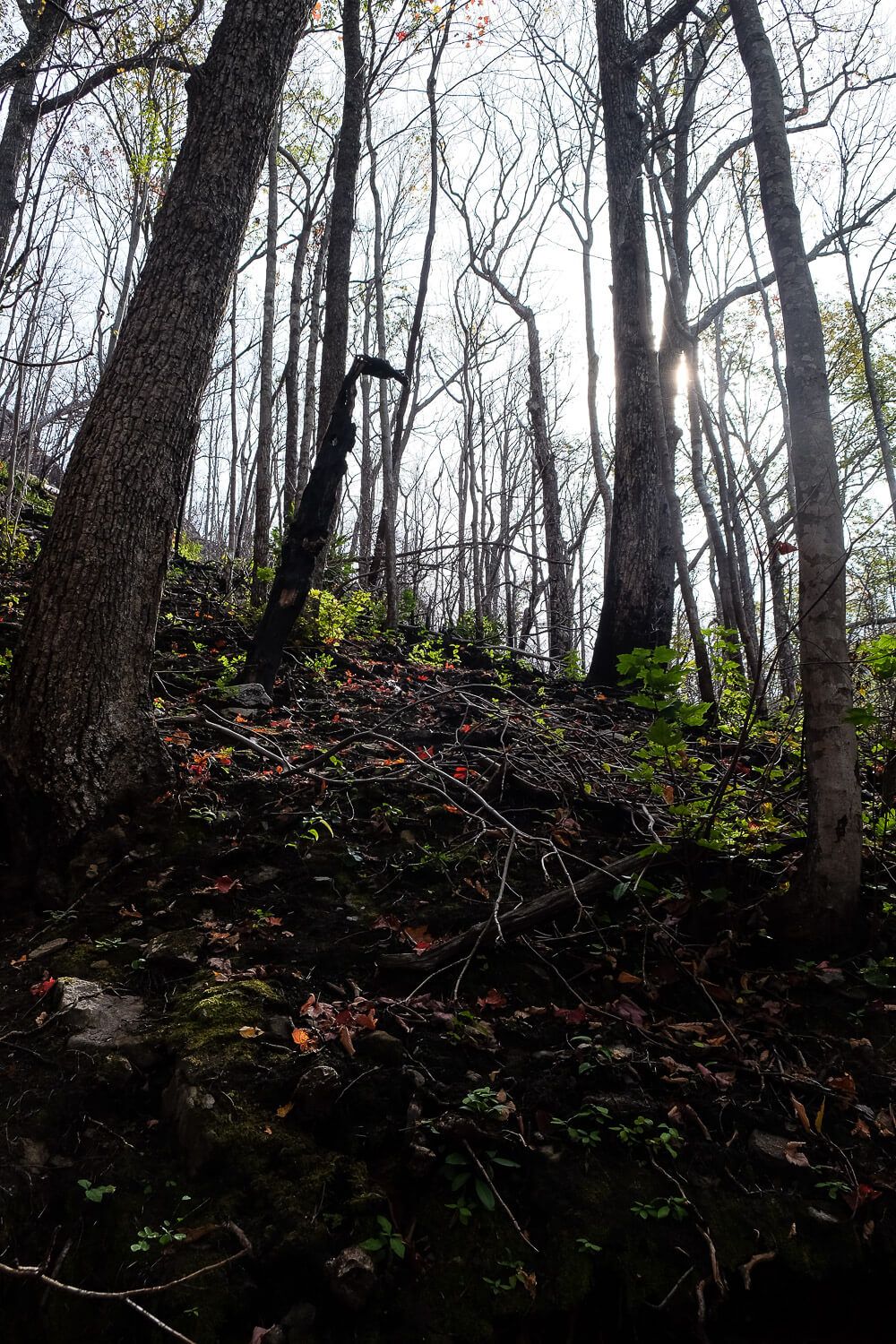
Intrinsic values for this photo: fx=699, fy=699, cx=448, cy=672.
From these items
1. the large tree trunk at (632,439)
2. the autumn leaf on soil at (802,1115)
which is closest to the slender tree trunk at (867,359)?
the large tree trunk at (632,439)

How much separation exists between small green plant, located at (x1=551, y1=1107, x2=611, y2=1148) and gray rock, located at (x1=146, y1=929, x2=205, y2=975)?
1396mm

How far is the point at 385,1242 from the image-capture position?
5.65 feet

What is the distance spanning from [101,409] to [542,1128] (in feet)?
11.2

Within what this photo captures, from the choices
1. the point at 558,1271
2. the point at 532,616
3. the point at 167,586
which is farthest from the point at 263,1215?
the point at 532,616

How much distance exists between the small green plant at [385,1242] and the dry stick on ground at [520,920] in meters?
0.94

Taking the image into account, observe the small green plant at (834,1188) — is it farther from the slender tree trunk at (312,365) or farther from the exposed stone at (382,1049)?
the slender tree trunk at (312,365)

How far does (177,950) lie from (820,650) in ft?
8.85

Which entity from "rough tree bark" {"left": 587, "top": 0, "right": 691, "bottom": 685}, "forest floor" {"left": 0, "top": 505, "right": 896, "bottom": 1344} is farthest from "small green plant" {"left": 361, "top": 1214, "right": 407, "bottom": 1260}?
"rough tree bark" {"left": 587, "top": 0, "right": 691, "bottom": 685}

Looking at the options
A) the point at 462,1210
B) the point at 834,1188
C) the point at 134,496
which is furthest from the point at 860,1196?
the point at 134,496

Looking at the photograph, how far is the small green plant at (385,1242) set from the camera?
5.57 ft

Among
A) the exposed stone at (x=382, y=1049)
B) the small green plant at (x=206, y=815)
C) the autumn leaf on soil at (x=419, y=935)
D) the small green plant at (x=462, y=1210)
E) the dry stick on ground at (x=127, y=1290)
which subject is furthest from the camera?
the small green plant at (x=206, y=815)

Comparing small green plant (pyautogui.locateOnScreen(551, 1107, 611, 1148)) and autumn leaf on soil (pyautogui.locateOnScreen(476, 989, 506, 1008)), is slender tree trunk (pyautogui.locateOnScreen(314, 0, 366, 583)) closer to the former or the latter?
autumn leaf on soil (pyautogui.locateOnScreen(476, 989, 506, 1008))

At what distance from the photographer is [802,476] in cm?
281

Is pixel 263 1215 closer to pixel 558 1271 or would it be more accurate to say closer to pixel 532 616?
pixel 558 1271
